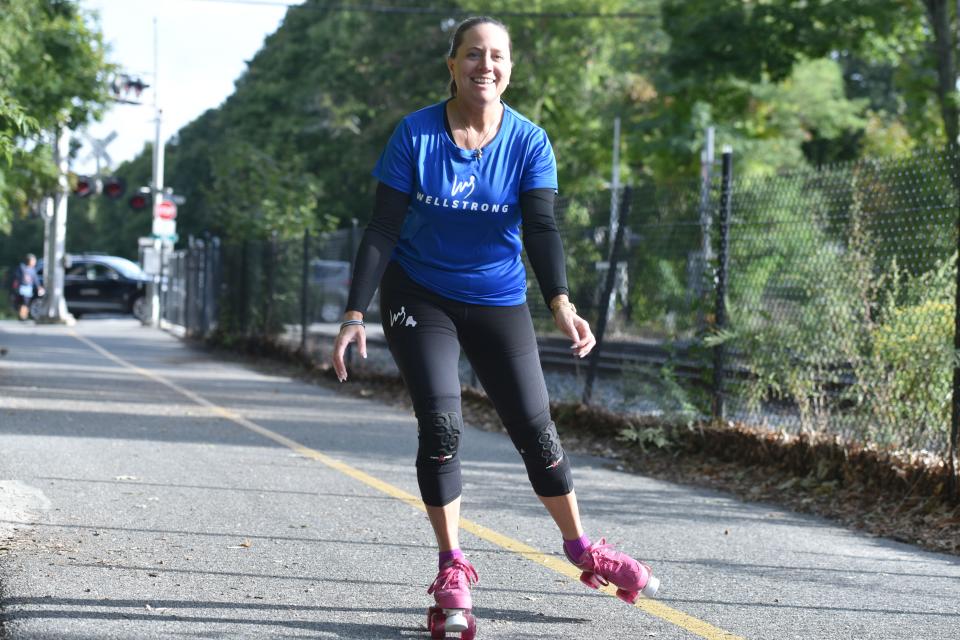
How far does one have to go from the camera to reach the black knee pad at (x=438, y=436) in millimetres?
4480

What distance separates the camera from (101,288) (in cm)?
4181

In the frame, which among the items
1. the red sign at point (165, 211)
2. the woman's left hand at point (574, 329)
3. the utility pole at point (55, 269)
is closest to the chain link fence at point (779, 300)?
the woman's left hand at point (574, 329)

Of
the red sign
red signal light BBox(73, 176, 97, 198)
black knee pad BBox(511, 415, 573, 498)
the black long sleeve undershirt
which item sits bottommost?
black knee pad BBox(511, 415, 573, 498)

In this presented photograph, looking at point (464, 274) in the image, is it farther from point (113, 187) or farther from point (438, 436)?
point (113, 187)

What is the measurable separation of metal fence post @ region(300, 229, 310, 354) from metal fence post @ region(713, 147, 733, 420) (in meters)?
9.39

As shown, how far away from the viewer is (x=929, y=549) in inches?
262

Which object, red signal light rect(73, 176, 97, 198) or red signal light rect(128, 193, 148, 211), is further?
red signal light rect(128, 193, 148, 211)

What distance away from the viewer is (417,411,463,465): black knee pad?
14.7 ft

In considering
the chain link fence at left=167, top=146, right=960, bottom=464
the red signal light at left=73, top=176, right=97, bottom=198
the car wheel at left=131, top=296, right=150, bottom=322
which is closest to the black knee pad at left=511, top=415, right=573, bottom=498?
the chain link fence at left=167, top=146, right=960, bottom=464

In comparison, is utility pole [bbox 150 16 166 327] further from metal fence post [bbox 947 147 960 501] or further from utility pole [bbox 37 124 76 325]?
metal fence post [bbox 947 147 960 501]

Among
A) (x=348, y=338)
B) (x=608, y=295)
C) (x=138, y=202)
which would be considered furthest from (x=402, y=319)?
(x=138, y=202)

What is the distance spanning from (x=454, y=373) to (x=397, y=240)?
456mm

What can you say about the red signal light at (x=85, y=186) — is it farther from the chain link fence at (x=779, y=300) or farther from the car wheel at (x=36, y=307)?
the chain link fence at (x=779, y=300)

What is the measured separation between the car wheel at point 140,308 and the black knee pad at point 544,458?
1432 inches
